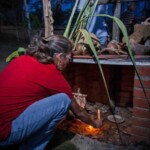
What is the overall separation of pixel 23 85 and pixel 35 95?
13 centimetres

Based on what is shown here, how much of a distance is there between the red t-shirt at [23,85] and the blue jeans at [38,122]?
5 centimetres

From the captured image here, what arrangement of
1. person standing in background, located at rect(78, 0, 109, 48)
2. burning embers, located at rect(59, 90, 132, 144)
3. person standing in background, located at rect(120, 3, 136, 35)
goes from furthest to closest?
person standing in background, located at rect(120, 3, 136, 35), person standing in background, located at rect(78, 0, 109, 48), burning embers, located at rect(59, 90, 132, 144)

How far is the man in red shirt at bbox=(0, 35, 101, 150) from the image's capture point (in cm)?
156

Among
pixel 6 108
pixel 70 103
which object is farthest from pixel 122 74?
pixel 6 108

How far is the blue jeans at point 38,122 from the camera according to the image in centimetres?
→ 159

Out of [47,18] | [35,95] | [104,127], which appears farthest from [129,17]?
[35,95]

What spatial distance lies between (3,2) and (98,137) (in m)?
9.14

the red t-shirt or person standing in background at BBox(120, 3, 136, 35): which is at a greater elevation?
person standing in background at BBox(120, 3, 136, 35)

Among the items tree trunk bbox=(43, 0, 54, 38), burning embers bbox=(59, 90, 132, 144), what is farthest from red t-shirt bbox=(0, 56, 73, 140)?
tree trunk bbox=(43, 0, 54, 38)

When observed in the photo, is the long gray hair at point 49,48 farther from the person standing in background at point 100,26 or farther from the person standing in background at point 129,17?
the person standing in background at point 129,17

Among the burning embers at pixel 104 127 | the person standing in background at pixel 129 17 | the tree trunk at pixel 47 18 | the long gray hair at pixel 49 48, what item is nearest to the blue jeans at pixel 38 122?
the long gray hair at pixel 49 48

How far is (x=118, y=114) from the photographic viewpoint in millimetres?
2787

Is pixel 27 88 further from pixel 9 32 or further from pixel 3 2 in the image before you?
pixel 9 32

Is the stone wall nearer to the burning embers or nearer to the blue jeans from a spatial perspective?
the burning embers
